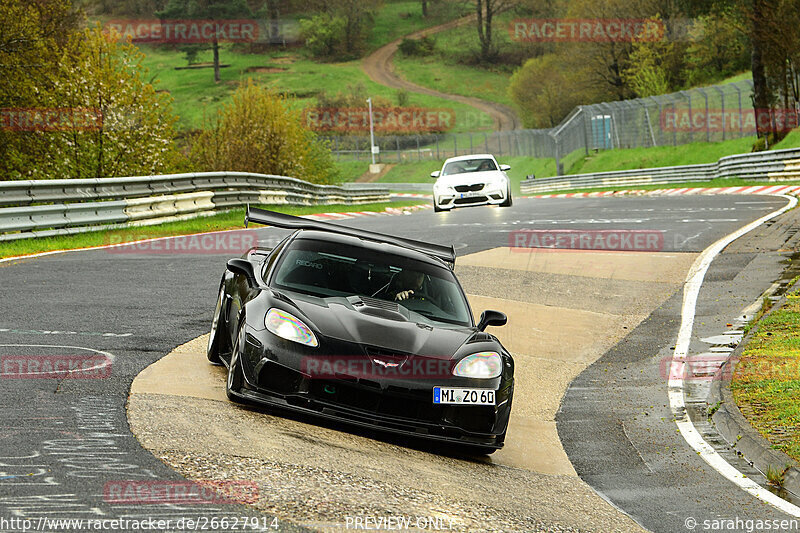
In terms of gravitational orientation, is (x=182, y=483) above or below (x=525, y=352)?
above

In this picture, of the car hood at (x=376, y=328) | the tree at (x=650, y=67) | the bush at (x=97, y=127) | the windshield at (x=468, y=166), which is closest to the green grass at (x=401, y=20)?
the tree at (x=650, y=67)

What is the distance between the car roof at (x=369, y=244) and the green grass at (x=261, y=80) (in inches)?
3820

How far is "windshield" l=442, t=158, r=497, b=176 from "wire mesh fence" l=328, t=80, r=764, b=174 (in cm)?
2077

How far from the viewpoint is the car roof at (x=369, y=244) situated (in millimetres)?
8109

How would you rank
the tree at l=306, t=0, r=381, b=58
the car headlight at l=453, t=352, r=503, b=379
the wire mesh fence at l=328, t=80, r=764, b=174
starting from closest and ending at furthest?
the car headlight at l=453, t=352, r=503, b=379
the wire mesh fence at l=328, t=80, r=764, b=174
the tree at l=306, t=0, r=381, b=58

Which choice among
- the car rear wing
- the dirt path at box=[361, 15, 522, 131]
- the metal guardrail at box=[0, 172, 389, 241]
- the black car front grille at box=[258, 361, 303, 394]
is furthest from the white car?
the dirt path at box=[361, 15, 522, 131]

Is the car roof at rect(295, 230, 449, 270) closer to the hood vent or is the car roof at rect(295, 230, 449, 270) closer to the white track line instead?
the hood vent

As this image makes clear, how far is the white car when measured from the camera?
26656mm

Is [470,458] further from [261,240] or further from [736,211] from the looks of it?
[736,211]

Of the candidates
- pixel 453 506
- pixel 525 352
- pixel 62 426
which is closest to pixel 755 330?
pixel 525 352

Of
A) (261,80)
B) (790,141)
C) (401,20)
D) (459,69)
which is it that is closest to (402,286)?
(790,141)

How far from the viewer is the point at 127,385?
752 cm

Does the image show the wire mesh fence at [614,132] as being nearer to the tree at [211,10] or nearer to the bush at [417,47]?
the tree at [211,10]

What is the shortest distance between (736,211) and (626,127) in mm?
35214
